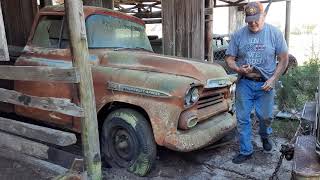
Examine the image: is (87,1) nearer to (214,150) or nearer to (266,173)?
(214,150)

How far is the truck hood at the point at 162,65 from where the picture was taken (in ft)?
15.3

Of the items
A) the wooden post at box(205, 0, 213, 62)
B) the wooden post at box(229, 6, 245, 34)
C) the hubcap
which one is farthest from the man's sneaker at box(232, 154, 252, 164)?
the wooden post at box(229, 6, 245, 34)

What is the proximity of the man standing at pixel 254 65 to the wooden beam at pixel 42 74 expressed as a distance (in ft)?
6.69

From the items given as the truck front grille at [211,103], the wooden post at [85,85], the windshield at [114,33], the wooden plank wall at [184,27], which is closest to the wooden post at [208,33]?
A: the wooden plank wall at [184,27]

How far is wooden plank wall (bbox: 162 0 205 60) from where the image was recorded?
7117 mm

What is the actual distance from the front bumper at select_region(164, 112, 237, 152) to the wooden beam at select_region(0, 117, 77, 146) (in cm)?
109

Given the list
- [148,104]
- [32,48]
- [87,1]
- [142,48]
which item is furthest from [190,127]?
[87,1]

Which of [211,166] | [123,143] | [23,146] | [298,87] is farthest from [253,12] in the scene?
[298,87]

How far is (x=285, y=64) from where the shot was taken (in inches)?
179

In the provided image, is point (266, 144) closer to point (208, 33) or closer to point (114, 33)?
point (114, 33)

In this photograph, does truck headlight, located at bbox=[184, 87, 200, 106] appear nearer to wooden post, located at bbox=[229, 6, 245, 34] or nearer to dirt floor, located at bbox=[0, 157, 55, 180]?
dirt floor, located at bbox=[0, 157, 55, 180]

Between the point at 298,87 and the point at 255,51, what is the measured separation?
334cm

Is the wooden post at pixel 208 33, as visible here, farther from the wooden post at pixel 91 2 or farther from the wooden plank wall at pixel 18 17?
the wooden plank wall at pixel 18 17

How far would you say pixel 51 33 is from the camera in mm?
5492
